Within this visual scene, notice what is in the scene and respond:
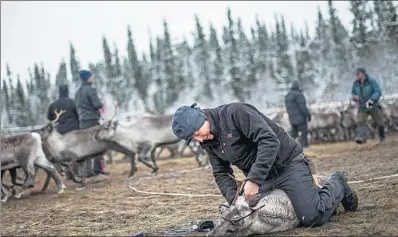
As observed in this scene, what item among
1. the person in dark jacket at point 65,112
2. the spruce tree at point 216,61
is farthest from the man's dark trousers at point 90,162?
the spruce tree at point 216,61

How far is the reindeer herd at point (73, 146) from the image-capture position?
9.21m

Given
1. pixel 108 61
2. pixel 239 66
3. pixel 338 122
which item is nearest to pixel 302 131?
pixel 338 122

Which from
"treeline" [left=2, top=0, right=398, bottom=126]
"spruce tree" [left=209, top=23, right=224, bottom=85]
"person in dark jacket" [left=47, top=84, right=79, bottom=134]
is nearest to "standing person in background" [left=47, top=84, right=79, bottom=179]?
"person in dark jacket" [left=47, top=84, right=79, bottom=134]

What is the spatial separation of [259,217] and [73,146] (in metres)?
7.13

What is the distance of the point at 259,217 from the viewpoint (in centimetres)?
393

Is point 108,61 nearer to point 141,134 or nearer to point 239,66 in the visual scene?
point 239,66

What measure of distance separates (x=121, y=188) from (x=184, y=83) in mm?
71783

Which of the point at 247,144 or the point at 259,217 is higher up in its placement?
the point at 247,144

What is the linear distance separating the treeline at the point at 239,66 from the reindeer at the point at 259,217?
5125 centimetres

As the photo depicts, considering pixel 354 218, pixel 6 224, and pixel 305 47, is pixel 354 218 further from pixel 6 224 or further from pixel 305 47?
pixel 305 47

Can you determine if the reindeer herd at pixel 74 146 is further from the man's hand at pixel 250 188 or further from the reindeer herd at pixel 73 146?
the man's hand at pixel 250 188

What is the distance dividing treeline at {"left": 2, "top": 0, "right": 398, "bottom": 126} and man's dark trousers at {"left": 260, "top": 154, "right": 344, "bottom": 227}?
51.2 m

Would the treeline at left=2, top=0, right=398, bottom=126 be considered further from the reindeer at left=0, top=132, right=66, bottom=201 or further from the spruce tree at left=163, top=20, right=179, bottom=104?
the reindeer at left=0, top=132, right=66, bottom=201

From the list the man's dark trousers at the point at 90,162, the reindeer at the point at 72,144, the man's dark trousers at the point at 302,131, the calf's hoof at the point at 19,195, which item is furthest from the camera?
the man's dark trousers at the point at 302,131
